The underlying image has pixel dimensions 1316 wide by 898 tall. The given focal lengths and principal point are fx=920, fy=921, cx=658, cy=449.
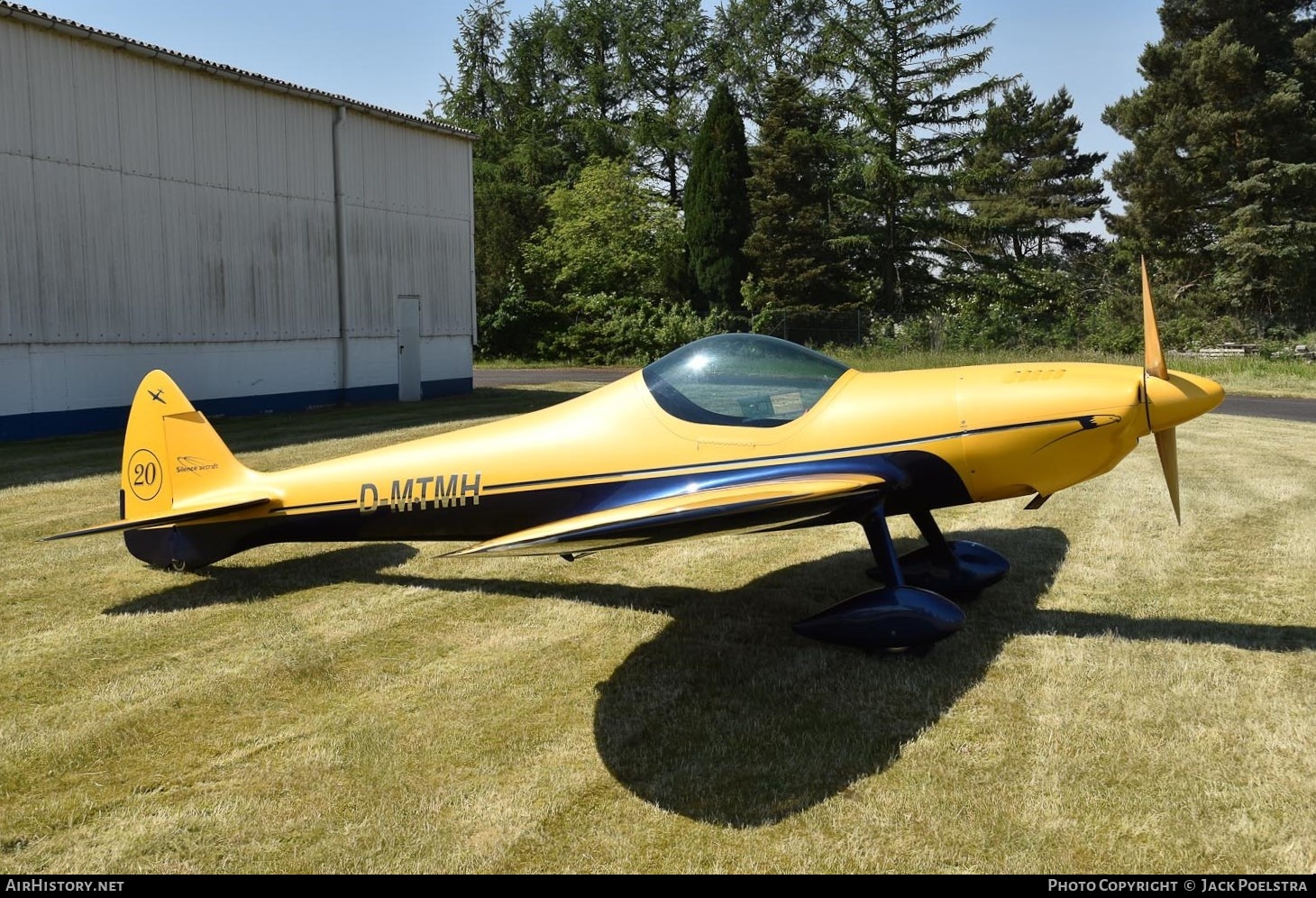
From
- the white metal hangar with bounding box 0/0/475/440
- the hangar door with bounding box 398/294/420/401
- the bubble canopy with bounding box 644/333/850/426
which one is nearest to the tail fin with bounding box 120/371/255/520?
the bubble canopy with bounding box 644/333/850/426

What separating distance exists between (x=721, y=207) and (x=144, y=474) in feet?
112

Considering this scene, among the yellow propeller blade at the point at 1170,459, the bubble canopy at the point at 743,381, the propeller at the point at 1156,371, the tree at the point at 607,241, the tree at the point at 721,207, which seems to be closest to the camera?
the propeller at the point at 1156,371

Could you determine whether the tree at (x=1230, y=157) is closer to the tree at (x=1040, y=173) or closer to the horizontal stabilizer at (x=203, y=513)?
the tree at (x=1040, y=173)

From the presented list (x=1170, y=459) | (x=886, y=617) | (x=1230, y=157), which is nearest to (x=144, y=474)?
(x=886, y=617)

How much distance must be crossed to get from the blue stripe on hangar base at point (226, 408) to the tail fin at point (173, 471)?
30.8 feet

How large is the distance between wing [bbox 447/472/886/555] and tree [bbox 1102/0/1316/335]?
3502 cm

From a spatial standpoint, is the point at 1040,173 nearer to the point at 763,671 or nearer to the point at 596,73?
the point at 596,73

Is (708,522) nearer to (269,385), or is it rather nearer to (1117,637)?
(1117,637)

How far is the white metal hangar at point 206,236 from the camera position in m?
14.1

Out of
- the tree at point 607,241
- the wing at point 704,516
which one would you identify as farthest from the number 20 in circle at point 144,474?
the tree at point 607,241

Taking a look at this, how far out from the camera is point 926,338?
30.7 meters

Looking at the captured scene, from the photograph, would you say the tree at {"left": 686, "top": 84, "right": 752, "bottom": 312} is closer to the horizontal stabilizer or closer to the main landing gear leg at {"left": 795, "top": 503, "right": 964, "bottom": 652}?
the horizontal stabilizer

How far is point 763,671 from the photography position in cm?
500

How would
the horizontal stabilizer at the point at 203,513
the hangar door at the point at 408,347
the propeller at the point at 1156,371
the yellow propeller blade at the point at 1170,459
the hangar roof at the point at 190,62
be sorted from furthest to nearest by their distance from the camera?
the hangar door at the point at 408,347, the hangar roof at the point at 190,62, the horizontal stabilizer at the point at 203,513, the yellow propeller blade at the point at 1170,459, the propeller at the point at 1156,371
